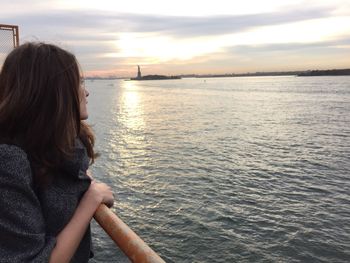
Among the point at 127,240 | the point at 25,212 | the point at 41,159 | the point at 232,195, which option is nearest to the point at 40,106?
the point at 41,159

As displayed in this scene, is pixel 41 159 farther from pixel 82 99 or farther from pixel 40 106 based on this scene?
pixel 82 99

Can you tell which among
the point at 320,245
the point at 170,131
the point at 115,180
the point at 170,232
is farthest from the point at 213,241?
the point at 170,131

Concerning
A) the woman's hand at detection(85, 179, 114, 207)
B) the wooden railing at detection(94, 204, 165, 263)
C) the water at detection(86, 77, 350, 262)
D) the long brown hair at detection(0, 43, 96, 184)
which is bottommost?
the water at detection(86, 77, 350, 262)

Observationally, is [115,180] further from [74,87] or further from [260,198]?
[74,87]

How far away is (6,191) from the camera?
1.61 m

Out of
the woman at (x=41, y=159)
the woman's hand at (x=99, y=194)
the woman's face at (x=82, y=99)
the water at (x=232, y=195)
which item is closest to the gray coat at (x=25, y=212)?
the woman at (x=41, y=159)

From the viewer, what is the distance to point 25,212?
5.35ft

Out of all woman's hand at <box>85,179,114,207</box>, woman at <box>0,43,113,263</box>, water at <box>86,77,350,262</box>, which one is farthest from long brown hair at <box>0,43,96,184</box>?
water at <box>86,77,350,262</box>

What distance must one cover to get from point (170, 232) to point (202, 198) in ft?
11.1

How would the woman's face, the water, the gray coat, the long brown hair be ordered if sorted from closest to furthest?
the gray coat, the long brown hair, the woman's face, the water

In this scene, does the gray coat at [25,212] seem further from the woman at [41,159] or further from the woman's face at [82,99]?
the woman's face at [82,99]

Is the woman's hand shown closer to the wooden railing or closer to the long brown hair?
the wooden railing

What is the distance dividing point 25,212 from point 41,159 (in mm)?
275

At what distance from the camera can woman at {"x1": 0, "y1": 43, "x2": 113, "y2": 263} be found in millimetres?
1616
